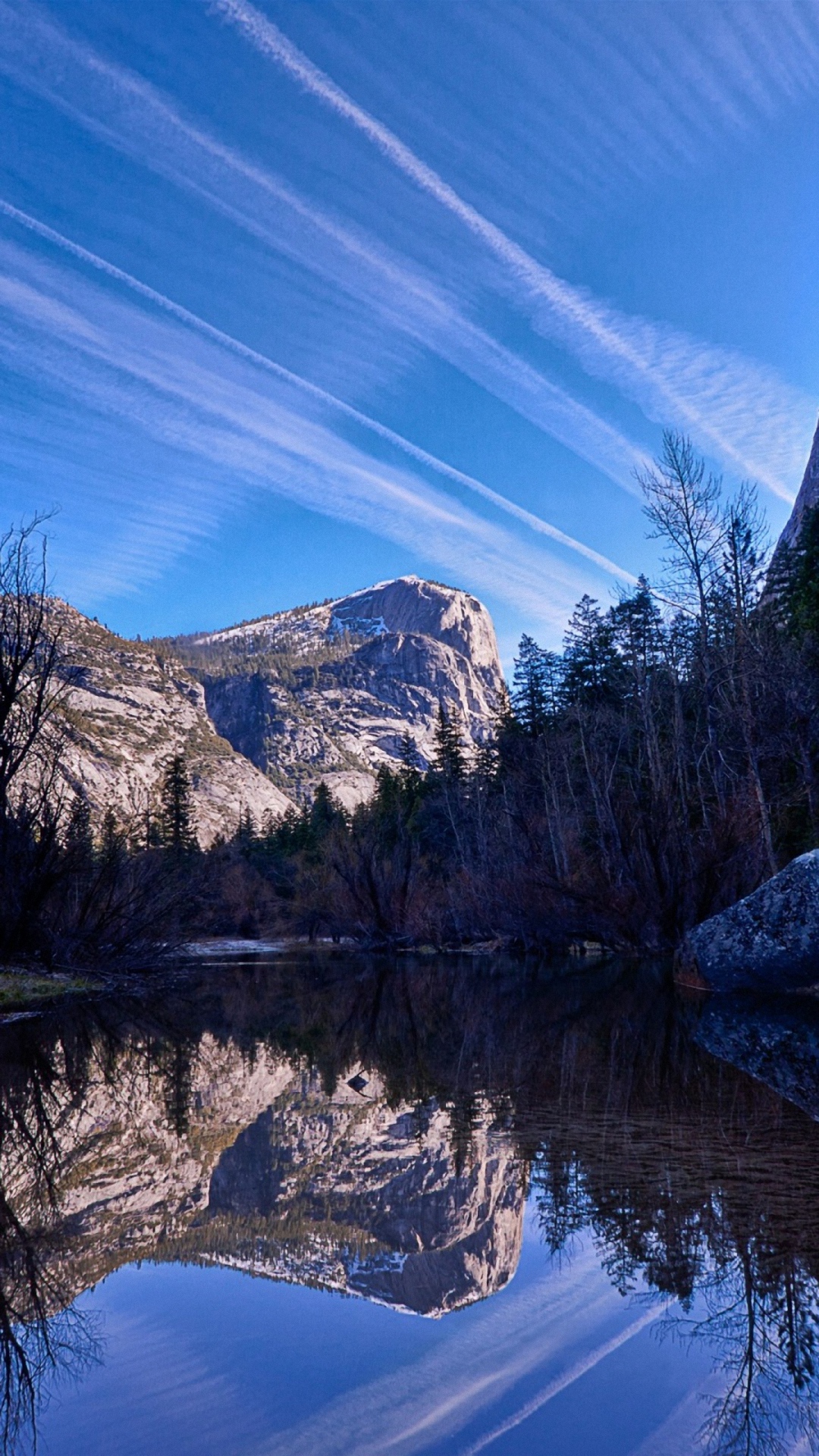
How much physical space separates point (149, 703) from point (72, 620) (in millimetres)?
16992

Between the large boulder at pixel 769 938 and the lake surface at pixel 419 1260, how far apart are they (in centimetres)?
451

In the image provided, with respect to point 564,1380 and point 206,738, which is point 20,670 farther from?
point 206,738

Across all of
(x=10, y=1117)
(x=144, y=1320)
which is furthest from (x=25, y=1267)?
(x=10, y=1117)

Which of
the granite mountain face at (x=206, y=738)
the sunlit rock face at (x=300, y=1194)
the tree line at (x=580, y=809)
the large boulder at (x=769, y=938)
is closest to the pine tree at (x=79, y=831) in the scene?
the tree line at (x=580, y=809)

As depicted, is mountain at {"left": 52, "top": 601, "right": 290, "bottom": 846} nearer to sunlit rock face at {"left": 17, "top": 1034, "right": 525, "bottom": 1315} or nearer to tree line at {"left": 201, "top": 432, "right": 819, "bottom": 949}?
tree line at {"left": 201, "top": 432, "right": 819, "bottom": 949}

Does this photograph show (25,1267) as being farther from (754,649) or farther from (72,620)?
(72,620)

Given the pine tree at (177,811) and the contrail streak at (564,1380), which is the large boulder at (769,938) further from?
the pine tree at (177,811)

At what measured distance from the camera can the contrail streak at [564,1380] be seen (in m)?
2.54

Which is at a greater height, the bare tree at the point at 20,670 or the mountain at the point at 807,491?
the mountain at the point at 807,491

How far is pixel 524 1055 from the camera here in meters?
9.12

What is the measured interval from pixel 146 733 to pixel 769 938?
125 metres

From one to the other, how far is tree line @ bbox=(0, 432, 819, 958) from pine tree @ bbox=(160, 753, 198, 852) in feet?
52.7

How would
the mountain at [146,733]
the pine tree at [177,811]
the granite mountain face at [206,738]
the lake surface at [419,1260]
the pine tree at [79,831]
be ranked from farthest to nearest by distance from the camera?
the granite mountain face at [206,738]
the mountain at [146,733]
the pine tree at [177,811]
the pine tree at [79,831]
the lake surface at [419,1260]

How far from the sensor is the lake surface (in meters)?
2.70
